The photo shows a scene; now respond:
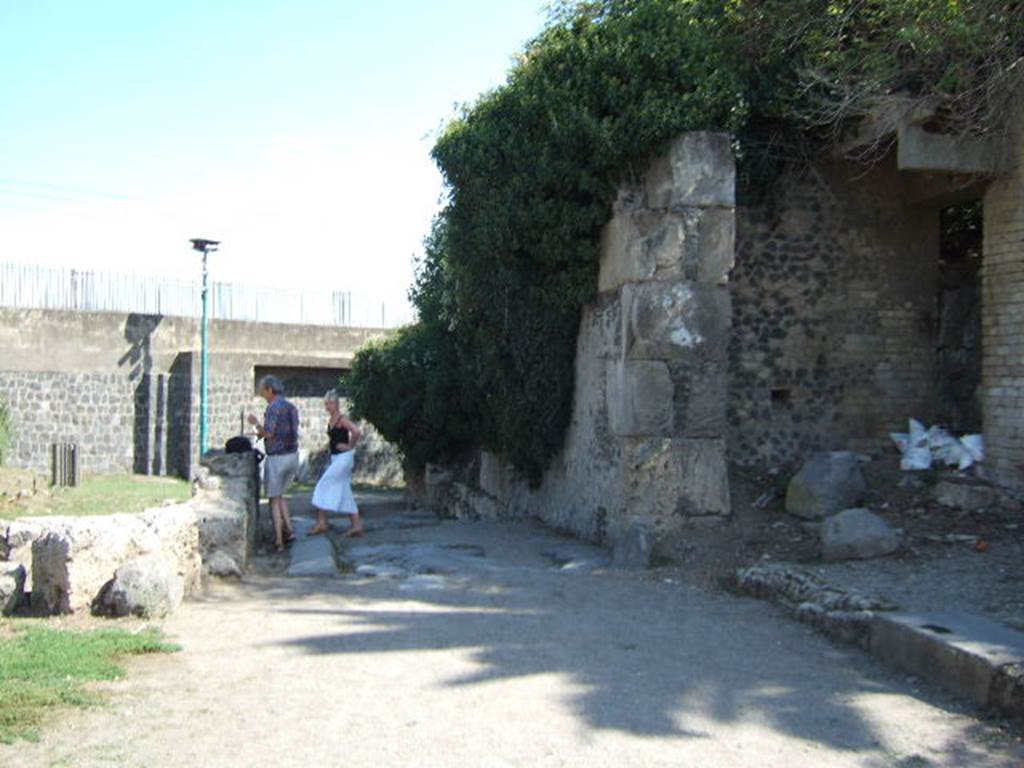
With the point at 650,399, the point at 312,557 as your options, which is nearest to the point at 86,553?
the point at 312,557

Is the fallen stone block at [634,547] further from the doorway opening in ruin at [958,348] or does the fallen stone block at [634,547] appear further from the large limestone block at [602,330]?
the doorway opening in ruin at [958,348]

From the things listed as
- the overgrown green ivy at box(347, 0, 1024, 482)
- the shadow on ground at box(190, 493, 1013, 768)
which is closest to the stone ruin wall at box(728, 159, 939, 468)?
the overgrown green ivy at box(347, 0, 1024, 482)

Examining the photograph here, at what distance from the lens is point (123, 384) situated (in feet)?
76.2

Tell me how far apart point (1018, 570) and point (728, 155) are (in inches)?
159

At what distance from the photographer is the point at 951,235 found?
452 inches

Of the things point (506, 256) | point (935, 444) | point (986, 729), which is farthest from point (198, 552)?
point (935, 444)

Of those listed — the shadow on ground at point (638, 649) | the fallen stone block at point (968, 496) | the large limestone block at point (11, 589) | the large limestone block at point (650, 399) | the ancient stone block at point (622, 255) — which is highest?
the ancient stone block at point (622, 255)

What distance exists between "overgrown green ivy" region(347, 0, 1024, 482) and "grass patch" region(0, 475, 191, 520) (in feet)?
13.0

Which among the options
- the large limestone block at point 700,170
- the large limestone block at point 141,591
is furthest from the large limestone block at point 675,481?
the large limestone block at point 141,591

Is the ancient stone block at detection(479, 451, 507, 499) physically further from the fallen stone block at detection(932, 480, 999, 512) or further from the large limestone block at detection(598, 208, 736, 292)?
the fallen stone block at detection(932, 480, 999, 512)

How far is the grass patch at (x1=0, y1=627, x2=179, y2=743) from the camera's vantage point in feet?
14.0

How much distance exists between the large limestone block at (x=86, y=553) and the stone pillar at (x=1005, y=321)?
265 inches

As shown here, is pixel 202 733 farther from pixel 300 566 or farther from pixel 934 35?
pixel 934 35

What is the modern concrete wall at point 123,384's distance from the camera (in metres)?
22.0
